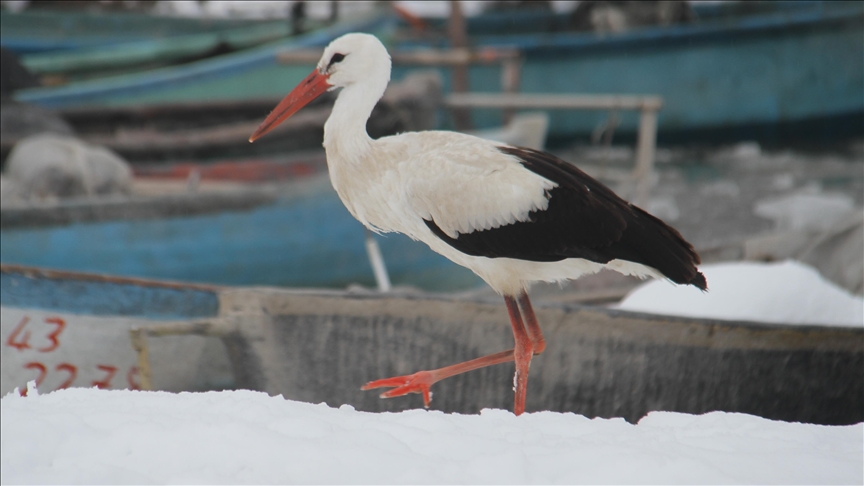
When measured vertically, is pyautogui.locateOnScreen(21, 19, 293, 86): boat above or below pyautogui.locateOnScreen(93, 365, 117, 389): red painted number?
above

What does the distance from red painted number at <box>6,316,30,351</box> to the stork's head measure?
1.79 meters

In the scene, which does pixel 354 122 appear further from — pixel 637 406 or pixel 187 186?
pixel 187 186

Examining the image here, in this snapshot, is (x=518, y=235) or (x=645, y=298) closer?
(x=518, y=235)

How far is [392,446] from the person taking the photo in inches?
80.0

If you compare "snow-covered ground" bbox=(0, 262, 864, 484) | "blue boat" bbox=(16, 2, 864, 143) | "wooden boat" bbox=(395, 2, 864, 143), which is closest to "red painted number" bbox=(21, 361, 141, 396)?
"snow-covered ground" bbox=(0, 262, 864, 484)

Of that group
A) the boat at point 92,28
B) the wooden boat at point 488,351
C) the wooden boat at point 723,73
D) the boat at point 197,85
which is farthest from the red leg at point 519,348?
the wooden boat at point 723,73

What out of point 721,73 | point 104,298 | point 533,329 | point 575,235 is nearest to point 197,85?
point 104,298

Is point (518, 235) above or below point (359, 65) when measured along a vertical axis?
below

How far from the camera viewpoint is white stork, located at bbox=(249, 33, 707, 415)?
2594 millimetres

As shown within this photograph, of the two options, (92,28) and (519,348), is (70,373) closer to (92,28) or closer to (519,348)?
(519,348)

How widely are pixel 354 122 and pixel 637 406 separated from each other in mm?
1771

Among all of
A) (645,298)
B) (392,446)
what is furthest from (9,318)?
(645,298)

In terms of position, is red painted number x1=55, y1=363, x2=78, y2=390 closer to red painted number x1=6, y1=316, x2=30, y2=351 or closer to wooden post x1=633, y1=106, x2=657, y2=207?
red painted number x1=6, y1=316, x2=30, y2=351

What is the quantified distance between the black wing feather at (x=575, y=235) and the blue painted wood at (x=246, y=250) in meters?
3.87
